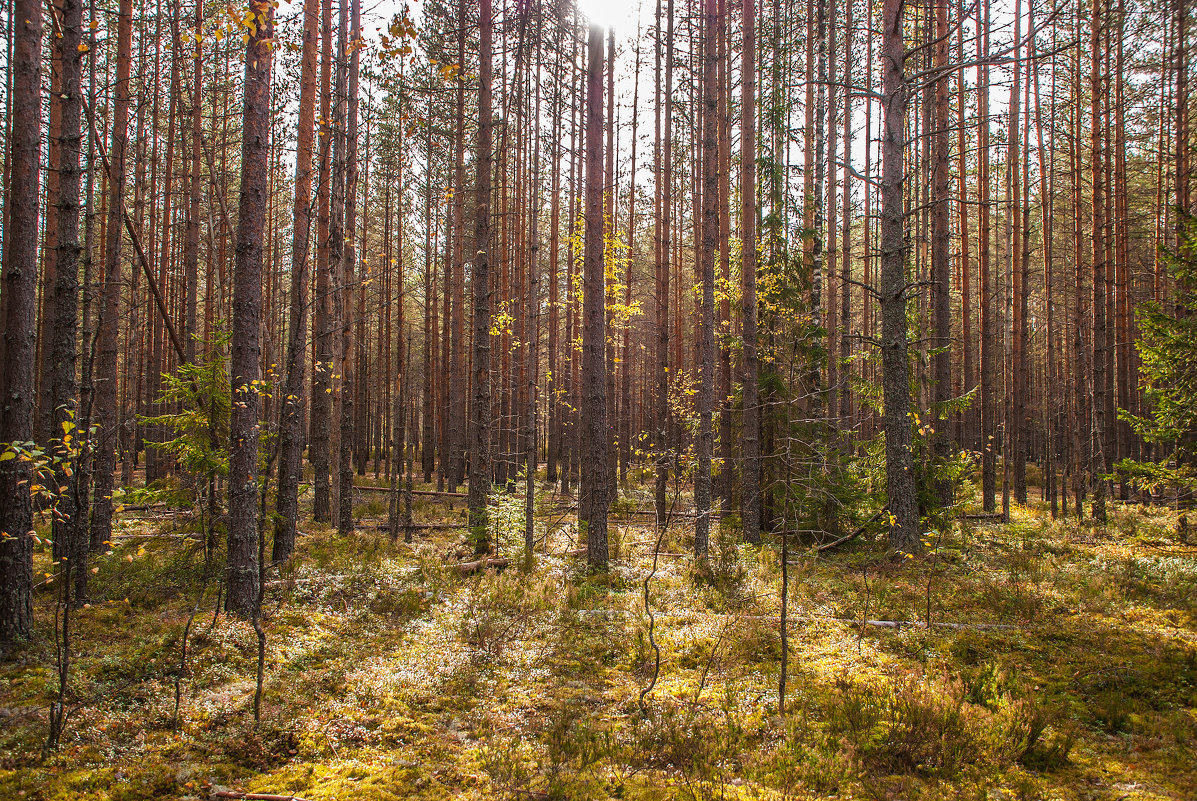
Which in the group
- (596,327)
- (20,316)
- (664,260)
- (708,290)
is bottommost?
(20,316)

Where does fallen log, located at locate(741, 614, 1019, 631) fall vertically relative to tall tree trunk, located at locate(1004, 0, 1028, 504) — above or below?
below

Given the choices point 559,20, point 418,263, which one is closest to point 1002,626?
point 559,20

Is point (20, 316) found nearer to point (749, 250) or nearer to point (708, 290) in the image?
point (708, 290)

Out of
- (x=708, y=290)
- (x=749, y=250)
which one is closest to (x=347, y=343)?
(x=708, y=290)

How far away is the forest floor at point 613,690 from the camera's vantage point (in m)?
3.54

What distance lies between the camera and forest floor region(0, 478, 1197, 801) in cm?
354

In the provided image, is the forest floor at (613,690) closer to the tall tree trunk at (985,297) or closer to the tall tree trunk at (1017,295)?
the tall tree trunk at (985,297)

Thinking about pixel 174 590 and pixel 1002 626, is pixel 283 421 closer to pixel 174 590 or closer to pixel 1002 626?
pixel 174 590

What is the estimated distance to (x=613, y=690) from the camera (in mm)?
4973

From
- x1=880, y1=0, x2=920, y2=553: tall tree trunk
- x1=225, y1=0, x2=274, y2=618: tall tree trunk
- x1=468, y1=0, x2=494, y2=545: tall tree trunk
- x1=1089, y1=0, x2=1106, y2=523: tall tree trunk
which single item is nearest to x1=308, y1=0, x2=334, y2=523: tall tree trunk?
x1=468, y1=0, x2=494, y2=545: tall tree trunk

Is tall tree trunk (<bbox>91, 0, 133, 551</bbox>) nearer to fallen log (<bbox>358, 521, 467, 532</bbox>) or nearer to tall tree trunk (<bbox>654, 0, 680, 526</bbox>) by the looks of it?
fallen log (<bbox>358, 521, 467, 532</bbox>)

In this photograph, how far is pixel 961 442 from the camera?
22688mm

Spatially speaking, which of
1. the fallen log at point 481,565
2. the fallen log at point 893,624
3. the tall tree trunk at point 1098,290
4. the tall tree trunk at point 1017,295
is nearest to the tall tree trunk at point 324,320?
the fallen log at point 481,565

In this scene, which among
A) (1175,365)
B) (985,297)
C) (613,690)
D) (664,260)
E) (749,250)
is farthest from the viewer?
(664,260)
